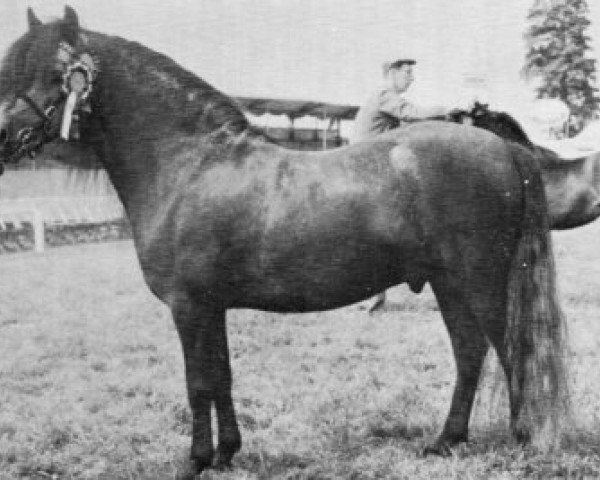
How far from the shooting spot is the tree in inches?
788

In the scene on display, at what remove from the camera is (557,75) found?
2319 centimetres

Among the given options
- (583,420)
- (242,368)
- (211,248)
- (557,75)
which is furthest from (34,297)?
(557,75)

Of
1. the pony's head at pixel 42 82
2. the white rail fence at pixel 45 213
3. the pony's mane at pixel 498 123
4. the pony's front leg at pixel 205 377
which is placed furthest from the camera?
the white rail fence at pixel 45 213

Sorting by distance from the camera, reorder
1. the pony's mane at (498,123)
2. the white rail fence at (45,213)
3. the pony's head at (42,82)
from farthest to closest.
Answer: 1. the white rail fence at (45,213)
2. the pony's mane at (498,123)
3. the pony's head at (42,82)

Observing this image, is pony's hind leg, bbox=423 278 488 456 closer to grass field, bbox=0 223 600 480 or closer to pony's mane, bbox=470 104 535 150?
grass field, bbox=0 223 600 480

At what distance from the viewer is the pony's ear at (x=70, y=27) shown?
3.70m

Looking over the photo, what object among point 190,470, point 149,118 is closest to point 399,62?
point 149,118

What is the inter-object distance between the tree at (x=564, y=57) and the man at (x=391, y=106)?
13078 millimetres

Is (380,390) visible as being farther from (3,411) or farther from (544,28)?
(544,28)

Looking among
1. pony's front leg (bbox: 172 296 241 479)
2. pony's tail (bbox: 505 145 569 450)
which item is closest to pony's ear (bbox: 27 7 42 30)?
pony's front leg (bbox: 172 296 241 479)

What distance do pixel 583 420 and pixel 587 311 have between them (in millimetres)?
3619

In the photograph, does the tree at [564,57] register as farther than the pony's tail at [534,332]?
Yes

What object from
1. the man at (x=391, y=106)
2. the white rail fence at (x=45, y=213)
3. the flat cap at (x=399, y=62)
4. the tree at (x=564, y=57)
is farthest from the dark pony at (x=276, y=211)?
the tree at (x=564, y=57)

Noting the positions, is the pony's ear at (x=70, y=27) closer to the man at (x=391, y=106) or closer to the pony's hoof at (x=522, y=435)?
the man at (x=391, y=106)
